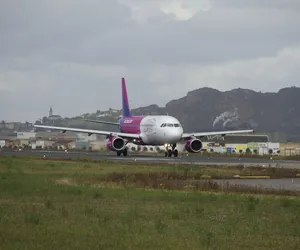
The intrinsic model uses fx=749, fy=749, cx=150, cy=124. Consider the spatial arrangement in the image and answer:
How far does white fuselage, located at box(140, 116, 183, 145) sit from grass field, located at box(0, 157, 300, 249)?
47134 mm

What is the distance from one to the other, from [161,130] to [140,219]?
60119 mm

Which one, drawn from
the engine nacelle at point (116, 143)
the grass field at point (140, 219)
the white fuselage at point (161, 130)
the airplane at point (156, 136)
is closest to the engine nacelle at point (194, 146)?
the airplane at point (156, 136)

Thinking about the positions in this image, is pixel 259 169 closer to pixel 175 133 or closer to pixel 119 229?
pixel 175 133

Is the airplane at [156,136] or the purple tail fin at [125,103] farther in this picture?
the purple tail fin at [125,103]

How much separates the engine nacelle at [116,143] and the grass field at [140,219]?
49.0m

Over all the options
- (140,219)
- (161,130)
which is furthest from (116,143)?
(140,219)

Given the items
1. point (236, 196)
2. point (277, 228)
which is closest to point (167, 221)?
point (277, 228)

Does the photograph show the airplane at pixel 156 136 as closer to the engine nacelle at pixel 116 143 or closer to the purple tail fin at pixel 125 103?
the engine nacelle at pixel 116 143

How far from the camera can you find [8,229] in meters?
18.5

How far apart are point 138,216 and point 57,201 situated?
5.47 m

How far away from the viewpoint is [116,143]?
83.6 metres

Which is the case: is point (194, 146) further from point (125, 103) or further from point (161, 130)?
point (125, 103)

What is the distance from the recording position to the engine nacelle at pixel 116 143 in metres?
83.2

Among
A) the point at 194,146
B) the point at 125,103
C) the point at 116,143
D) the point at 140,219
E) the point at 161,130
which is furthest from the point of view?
the point at 125,103
